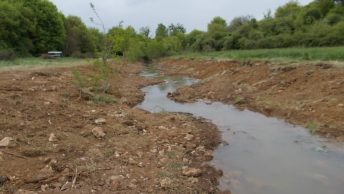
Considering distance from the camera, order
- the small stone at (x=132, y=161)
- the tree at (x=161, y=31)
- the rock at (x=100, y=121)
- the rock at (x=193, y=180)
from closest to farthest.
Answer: the rock at (x=193, y=180), the small stone at (x=132, y=161), the rock at (x=100, y=121), the tree at (x=161, y=31)

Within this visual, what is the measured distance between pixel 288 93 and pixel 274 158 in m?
7.97

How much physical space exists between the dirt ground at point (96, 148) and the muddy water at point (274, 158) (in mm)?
549

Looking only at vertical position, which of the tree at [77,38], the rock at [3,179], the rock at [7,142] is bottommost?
the tree at [77,38]

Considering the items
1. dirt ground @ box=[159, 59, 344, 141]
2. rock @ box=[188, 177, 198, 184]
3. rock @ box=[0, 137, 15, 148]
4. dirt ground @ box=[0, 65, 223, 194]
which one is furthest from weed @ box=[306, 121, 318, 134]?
rock @ box=[0, 137, 15, 148]

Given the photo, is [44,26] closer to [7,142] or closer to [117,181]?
[7,142]

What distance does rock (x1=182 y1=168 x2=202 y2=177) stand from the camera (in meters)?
8.29

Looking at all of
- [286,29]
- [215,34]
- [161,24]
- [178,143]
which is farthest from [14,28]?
[161,24]

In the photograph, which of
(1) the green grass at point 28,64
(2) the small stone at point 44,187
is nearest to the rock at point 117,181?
(2) the small stone at point 44,187

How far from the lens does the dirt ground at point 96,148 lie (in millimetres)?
7340

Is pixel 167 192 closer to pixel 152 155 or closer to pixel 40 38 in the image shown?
pixel 152 155

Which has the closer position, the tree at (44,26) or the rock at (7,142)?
the rock at (7,142)

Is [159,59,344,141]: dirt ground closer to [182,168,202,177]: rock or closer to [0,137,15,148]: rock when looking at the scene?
[182,168,202,177]: rock

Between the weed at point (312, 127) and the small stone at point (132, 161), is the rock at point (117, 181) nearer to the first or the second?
the small stone at point (132, 161)

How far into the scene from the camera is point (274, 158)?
9.83 metres
